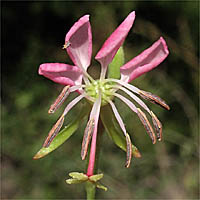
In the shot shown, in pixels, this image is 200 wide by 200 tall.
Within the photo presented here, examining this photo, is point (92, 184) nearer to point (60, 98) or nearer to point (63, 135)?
point (63, 135)

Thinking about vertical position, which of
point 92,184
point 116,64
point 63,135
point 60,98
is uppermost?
Result: point 116,64

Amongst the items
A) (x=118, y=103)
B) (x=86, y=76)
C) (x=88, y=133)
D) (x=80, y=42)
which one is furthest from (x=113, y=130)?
(x=118, y=103)

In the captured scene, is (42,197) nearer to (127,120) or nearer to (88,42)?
(127,120)

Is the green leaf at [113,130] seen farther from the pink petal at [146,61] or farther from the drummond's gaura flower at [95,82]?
the pink petal at [146,61]

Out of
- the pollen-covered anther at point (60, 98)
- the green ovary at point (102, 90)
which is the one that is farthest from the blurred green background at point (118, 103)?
the pollen-covered anther at point (60, 98)

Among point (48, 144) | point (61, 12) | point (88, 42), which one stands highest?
point (61, 12)

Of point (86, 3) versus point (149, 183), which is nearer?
point (149, 183)

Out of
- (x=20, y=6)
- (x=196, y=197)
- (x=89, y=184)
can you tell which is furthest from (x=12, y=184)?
(x=89, y=184)

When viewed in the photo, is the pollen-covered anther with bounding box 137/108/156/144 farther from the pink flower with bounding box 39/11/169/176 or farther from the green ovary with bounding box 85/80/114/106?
the green ovary with bounding box 85/80/114/106
